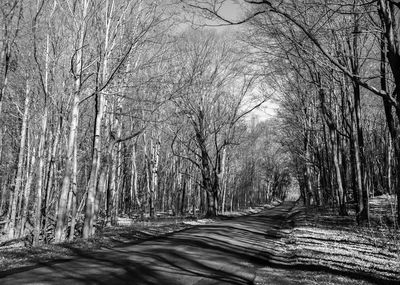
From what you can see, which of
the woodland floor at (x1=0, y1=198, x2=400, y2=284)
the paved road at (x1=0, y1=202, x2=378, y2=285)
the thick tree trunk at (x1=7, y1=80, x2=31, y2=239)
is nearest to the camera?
the paved road at (x1=0, y1=202, x2=378, y2=285)

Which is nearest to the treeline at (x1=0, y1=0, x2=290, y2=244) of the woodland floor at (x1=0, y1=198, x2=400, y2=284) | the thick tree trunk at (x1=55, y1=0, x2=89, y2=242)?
the thick tree trunk at (x1=55, y1=0, x2=89, y2=242)

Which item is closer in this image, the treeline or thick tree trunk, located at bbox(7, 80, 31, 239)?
the treeline

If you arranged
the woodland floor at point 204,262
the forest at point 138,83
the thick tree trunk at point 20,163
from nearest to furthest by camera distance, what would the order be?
1. the woodland floor at point 204,262
2. the forest at point 138,83
3. the thick tree trunk at point 20,163

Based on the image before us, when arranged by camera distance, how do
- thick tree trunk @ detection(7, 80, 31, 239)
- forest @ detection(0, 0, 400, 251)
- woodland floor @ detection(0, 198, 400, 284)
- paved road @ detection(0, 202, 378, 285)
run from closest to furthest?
1. paved road @ detection(0, 202, 378, 285)
2. woodland floor @ detection(0, 198, 400, 284)
3. forest @ detection(0, 0, 400, 251)
4. thick tree trunk @ detection(7, 80, 31, 239)

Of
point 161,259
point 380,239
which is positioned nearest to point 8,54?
point 161,259

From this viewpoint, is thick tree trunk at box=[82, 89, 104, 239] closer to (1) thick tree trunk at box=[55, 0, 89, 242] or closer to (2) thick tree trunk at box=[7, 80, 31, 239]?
(1) thick tree trunk at box=[55, 0, 89, 242]

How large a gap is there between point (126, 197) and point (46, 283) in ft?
140

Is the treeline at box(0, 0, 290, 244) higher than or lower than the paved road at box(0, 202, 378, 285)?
higher

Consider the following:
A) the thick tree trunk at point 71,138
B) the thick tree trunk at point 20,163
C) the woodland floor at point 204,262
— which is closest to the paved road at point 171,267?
the woodland floor at point 204,262

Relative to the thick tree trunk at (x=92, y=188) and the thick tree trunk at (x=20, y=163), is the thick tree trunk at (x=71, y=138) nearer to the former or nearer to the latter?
the thick tree trunk at (x=92, y=188)

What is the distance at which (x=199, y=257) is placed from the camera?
28.6 feet

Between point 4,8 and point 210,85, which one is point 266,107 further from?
point 4,8

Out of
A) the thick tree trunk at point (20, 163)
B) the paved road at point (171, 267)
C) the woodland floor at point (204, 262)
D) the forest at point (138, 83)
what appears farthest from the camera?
the thick tree trunk at point (20, 163)

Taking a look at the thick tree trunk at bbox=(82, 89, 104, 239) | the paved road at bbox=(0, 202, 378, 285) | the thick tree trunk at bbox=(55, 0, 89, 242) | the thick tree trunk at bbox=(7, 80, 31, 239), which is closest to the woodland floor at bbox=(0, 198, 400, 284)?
the paved road at bbox=(0, 202, 378, 285)
